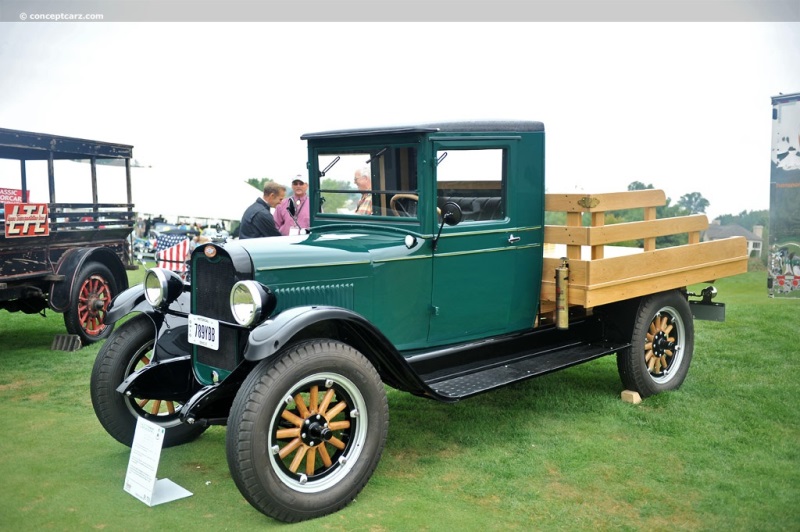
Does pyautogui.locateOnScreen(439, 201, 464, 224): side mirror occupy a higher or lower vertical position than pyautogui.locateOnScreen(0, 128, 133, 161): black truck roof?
lower

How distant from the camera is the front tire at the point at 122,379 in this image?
4.19 m

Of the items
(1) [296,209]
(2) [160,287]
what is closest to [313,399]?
(2) [160,287]

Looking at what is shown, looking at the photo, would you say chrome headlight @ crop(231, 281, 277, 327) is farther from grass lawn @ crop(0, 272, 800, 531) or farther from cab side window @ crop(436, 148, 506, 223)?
cab side window @ crop(436, 148, 506, 223)

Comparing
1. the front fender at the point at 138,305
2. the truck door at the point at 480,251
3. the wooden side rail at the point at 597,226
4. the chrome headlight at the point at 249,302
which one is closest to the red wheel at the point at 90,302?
the front fender at the point at 138,305

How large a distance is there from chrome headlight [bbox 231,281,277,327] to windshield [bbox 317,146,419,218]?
42.0 inches

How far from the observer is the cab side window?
4.57 metres

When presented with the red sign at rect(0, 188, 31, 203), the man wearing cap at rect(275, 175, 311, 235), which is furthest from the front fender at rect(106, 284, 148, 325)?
the red sign at rect(0, 188, 31, 203)

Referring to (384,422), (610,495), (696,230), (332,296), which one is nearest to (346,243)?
(332,296)

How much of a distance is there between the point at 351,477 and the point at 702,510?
67.9 inches

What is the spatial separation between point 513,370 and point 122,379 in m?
2.37

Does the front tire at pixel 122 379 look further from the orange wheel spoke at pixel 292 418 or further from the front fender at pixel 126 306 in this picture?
the orange wheel spoke at pixel 292 418

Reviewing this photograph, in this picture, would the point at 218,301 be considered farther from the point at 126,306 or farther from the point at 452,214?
the point at 452,214

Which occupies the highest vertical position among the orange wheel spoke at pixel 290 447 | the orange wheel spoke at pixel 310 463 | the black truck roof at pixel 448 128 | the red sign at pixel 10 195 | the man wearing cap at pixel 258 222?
the black truck roof at pixel 448 128

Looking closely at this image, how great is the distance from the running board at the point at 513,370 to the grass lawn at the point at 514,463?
0.40 metres
